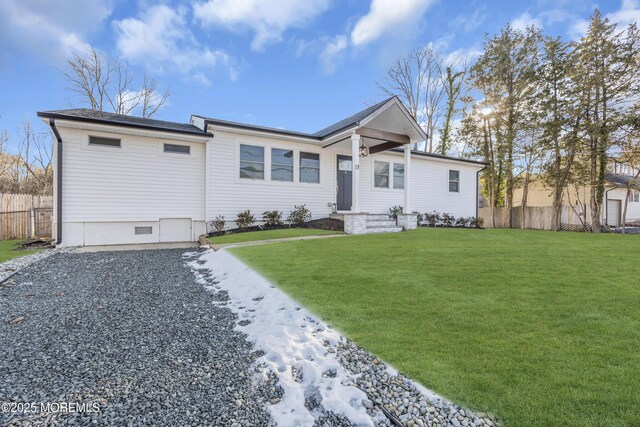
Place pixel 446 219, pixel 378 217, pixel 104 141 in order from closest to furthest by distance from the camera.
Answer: pixel 104 141
pixel 378 217
pixel 446 219

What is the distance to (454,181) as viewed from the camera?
15.4 meters

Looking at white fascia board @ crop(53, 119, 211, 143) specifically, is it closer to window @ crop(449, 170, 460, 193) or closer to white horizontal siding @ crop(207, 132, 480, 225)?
white horizontal siding @ crop(207, 132, 480, 225)

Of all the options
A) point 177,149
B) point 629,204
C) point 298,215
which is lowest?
point 298,215

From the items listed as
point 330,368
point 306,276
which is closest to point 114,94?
point 306,276

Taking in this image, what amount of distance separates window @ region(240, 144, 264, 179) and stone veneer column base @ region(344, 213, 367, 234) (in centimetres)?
357

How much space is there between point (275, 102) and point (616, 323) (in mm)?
17248

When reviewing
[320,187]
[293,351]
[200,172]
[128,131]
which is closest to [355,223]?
[320,187]

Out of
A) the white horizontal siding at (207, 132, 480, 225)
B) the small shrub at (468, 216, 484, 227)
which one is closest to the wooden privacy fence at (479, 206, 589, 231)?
the small shrub at (468, 216, 484, 227)

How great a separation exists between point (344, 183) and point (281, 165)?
2918mm

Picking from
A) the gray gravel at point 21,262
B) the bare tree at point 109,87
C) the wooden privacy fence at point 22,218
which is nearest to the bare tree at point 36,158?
the bare tree at point 109,87

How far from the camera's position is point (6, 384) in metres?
2.12

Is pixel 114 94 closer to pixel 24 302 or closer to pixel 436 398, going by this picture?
pixel 24 302

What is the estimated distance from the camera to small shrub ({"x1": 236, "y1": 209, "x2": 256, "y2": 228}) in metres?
10.1

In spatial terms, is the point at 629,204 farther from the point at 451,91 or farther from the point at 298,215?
the point at 298,215
